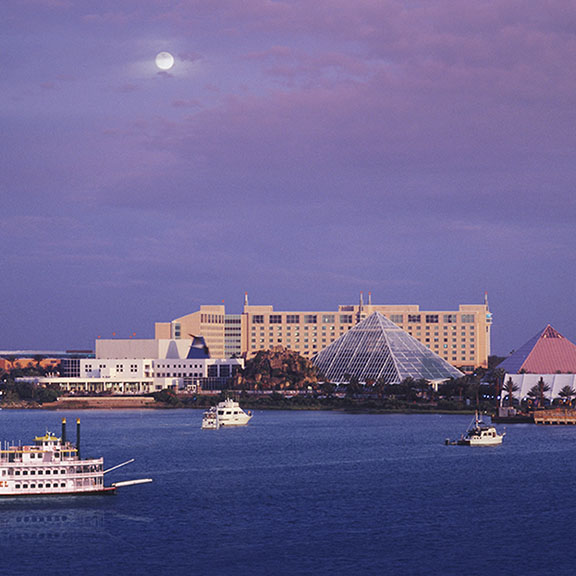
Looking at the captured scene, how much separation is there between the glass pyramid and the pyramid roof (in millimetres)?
15782

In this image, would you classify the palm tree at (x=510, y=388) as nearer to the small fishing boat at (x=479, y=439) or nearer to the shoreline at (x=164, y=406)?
the shoreline at (x=164, y=406)

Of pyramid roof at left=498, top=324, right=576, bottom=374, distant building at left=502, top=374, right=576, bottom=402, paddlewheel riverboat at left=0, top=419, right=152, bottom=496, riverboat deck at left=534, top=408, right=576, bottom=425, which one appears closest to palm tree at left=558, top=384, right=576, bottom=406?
distant building at left=502, top=374, right=576, bottom=402

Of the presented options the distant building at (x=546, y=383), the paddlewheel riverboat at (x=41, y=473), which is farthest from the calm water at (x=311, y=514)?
Result: the distant building at (x=546, y=383)

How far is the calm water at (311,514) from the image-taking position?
155ft

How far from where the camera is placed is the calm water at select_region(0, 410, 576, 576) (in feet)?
155

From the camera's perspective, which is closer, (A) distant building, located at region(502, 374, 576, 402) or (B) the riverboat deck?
(B) the riverboat deck

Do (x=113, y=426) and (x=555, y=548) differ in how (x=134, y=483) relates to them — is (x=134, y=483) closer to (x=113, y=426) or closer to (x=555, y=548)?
(x=555, y=548)

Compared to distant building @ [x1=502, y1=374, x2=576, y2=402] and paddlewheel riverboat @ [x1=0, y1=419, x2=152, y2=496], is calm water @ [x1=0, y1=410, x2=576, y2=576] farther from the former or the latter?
distant building @ [x1=502, y1=374, x2=576, y2=402]

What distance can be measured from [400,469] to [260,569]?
3485 centimetres

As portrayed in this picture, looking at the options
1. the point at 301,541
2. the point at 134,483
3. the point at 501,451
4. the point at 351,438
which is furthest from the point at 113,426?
the point at 301,541

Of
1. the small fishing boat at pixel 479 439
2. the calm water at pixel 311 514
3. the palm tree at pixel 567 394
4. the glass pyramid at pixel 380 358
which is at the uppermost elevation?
the glass pyramid at pixel 380 358

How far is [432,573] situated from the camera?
45.3 meters

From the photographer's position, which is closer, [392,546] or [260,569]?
[260,569]

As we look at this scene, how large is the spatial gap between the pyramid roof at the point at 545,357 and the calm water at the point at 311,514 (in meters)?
63.4
